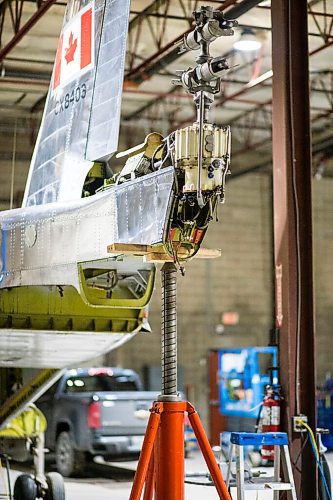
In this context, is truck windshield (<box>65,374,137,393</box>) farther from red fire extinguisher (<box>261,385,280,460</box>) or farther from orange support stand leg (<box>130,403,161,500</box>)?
orange support stand leg (<box>130,403,161,500</box>)

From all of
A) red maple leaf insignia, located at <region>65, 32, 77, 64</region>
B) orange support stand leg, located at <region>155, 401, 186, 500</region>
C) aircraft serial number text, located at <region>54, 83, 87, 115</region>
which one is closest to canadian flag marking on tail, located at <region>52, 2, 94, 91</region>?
red maple leaf insignia, located at <region>65, 32, 77, 64</region>

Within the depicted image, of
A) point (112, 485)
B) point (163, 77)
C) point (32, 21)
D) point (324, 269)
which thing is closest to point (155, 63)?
point (163, 77)

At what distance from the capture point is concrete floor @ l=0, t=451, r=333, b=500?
1122cm

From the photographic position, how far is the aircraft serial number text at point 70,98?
785 centimetres

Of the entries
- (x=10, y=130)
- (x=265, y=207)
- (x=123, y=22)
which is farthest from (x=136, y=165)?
(x=265, y=207)

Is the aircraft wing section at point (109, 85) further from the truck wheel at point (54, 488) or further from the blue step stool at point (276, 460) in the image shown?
the truck wheel at point (54, 488)

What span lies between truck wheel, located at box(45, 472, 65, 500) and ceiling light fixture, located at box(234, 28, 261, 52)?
9.57m

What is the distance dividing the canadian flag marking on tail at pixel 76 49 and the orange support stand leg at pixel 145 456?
3179 mm

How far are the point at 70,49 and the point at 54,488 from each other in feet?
15.6

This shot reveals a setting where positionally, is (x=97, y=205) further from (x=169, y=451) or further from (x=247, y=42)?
(x=247, y=42)

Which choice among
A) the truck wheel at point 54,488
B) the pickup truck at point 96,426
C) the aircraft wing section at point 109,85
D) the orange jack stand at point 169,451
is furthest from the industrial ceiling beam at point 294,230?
the pickup truck at point 96,426

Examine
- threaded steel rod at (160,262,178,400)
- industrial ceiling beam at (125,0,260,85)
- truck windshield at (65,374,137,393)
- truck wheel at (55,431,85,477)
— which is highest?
industrial ceiling beam at (125,0,260,85)

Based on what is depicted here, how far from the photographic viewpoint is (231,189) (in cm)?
2506

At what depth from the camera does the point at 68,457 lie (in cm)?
1383
